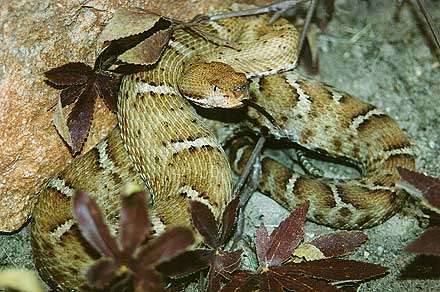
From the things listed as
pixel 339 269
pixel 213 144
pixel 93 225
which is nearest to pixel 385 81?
pixel 213 144

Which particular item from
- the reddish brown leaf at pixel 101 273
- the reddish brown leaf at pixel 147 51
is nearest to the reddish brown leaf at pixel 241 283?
the reddish brown leaf at pixel 101 273

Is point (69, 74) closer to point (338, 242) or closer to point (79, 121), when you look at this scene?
point (79, 121)

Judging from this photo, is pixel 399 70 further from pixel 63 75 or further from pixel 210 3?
pixel 63 75

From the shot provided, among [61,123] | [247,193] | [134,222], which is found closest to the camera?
[134,222]

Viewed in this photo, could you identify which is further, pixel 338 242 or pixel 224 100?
pixel 224 100

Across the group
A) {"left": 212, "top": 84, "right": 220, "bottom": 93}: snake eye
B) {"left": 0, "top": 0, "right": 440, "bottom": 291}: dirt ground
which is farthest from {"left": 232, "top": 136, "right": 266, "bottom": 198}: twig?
{"left": 212, "top": 84, "right": 220, "bottom": 93}: snake eye

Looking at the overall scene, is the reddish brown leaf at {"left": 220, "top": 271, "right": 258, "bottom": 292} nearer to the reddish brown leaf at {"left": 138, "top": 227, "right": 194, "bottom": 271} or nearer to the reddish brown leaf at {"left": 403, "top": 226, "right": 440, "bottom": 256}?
the reddish brown leaf at {"left": 138, "top": 227, "right": 194, "bottom": 271}
